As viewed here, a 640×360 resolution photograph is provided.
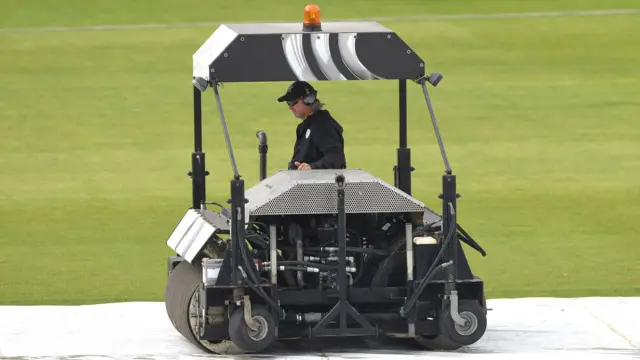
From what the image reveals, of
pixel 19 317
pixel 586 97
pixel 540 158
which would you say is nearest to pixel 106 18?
pixel 586 97

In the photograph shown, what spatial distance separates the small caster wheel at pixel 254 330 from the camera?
35.1ft

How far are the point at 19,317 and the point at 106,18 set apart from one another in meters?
21.6

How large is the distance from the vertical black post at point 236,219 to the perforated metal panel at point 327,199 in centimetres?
21

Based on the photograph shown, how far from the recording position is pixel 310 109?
11.7m

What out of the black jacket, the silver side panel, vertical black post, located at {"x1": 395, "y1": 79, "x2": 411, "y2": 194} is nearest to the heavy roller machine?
the silver side panel

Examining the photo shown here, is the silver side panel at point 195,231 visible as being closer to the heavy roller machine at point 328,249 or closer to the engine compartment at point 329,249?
the heavy roller machine at point 328,249

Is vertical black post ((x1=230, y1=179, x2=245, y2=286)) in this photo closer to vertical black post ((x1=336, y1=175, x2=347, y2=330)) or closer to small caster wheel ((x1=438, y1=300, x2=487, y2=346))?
vertical black post ((x1=336, y1=175, x2=347, y2=330))

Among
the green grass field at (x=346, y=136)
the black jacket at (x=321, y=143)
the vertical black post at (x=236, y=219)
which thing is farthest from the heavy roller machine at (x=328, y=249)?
the green grass field at (x=346, y=136)

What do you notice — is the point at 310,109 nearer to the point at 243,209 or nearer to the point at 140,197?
the point at 243,209

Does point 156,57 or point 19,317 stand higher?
point 156,57

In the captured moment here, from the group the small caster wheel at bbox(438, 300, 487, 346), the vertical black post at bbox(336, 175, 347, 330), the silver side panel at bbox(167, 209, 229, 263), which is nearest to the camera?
the vertical black post at bbox(336, 175, 347, 330)

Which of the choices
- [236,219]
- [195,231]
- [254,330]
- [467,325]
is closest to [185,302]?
[195,231]

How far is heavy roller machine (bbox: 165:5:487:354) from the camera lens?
1073 cm

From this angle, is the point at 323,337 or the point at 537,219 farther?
the point at 537,219
